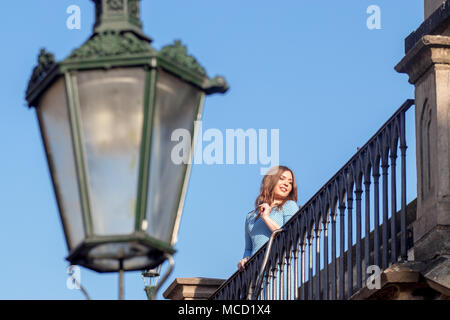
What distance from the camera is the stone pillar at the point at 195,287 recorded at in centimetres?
1204

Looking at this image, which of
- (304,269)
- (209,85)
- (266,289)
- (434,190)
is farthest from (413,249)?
(209,85)

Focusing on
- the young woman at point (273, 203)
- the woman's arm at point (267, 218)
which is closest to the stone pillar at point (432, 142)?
the woman's arm at point (267, 218)

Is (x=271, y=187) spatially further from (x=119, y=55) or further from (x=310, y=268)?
(x=119, y=55)

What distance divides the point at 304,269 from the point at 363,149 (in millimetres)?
1278

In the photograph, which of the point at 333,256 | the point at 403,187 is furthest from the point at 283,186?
the point at 403,187

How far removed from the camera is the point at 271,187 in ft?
34.7

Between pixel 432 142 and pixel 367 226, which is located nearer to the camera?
pixel 432 142

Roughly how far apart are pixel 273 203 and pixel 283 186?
161mm

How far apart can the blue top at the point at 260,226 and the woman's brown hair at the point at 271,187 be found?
0.19 feet

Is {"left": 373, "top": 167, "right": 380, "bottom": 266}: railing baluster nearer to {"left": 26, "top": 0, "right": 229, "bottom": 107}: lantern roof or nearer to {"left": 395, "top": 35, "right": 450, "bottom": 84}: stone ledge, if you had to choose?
{"left": 395, "top": 35, "right": 450, "bottom": 84}: stone ledge

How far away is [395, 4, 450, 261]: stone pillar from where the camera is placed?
731 centimetres

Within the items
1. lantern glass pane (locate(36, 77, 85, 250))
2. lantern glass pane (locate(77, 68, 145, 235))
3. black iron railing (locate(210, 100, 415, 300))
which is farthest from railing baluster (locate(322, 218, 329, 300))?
lantern glass pane (locate(77, 68, 145, 235))

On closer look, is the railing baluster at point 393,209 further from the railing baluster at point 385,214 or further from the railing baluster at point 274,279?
the railing baluster at point 274,279
